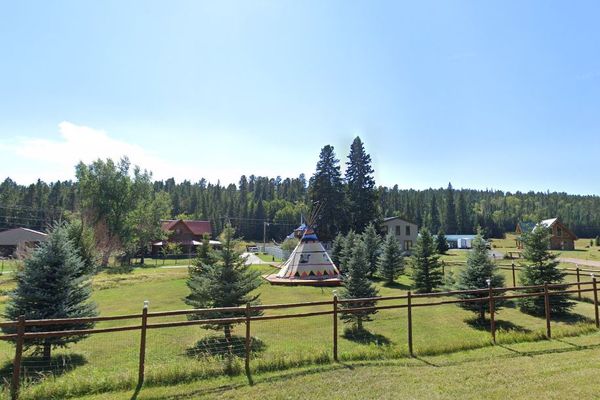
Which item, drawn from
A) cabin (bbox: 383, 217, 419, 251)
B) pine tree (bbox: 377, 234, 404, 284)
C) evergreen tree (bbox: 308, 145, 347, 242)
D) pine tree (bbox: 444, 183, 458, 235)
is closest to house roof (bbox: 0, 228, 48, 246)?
evergreen tree (bbox: 308, 145, 347, 242)

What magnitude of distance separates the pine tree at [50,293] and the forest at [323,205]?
37921mm

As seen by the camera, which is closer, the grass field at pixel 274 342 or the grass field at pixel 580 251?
the grass field at pixel 274 342

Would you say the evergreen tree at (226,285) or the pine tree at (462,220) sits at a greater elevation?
the pine tree at (462,220)

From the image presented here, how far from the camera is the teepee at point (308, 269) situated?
79.1ft

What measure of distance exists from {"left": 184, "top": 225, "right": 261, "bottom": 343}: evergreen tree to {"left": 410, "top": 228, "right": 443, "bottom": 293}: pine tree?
12.9 meters

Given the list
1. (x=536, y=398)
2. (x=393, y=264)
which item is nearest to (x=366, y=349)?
(x=536, y=398)

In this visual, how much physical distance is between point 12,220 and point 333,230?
79.4m

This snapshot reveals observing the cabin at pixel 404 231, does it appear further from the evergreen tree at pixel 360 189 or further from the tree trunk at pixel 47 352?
the tree trunk at pixel 47 352

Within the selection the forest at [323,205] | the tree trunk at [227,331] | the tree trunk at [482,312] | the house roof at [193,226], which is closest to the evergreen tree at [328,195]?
the forest at [323,205]

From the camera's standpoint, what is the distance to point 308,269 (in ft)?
82.7

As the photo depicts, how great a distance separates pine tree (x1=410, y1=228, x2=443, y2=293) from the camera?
70.7 feet

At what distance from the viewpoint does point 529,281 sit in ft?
54.6

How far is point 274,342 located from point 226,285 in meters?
2.21

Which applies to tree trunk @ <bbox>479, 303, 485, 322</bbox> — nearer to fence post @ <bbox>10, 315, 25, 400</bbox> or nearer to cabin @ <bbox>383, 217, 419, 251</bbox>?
fence post @ <bbox>10, 315, 25, 400</bbox>
